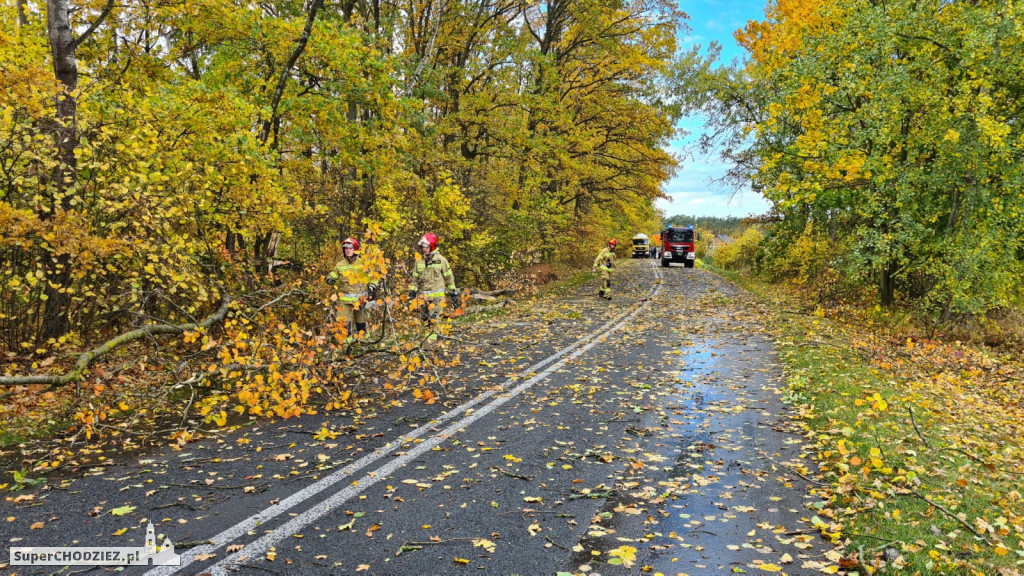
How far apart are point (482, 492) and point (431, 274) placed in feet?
18.9

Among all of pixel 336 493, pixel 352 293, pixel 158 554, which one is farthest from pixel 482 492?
pixel 352 293

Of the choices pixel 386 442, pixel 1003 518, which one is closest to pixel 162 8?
pixel 386 442

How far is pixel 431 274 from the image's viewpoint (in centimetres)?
948

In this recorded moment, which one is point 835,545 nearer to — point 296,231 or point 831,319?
point 831,319

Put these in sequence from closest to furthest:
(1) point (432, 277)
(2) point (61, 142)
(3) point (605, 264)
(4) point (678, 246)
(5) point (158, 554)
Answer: (5) point (158, 554) < (2) point (61, 142) < (1) point (432, 277) < (3) point (605, 264) < (4) point (678, 246)

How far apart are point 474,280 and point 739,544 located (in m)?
14.9

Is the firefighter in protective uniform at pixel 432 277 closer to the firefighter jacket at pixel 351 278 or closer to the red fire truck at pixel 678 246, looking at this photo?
the firefighter jacket at pixel 351 278

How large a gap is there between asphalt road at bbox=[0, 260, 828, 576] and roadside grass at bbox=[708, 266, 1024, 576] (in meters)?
0.34

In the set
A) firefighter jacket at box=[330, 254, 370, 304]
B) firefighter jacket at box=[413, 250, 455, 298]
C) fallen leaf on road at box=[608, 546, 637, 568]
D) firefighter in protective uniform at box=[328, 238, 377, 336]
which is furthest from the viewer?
firefighter jacket at box=[413, 250, 455, 298]

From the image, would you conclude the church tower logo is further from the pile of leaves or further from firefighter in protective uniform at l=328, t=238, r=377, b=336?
firefighter in protective uniform at l=328, t=238, r=377, b=336

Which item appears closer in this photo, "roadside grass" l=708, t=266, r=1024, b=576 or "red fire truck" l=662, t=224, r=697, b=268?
"roadside grass" l=708, t=266, r=1024, b=576

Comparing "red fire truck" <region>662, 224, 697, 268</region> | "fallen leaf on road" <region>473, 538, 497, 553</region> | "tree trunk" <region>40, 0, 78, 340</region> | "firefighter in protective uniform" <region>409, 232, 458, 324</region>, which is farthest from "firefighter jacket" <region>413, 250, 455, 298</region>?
"red fire truck" <region>662, 224, 697, 268</region>

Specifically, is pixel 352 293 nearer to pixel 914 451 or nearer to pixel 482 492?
pixel 482 492

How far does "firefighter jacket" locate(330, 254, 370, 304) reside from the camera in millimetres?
6809
